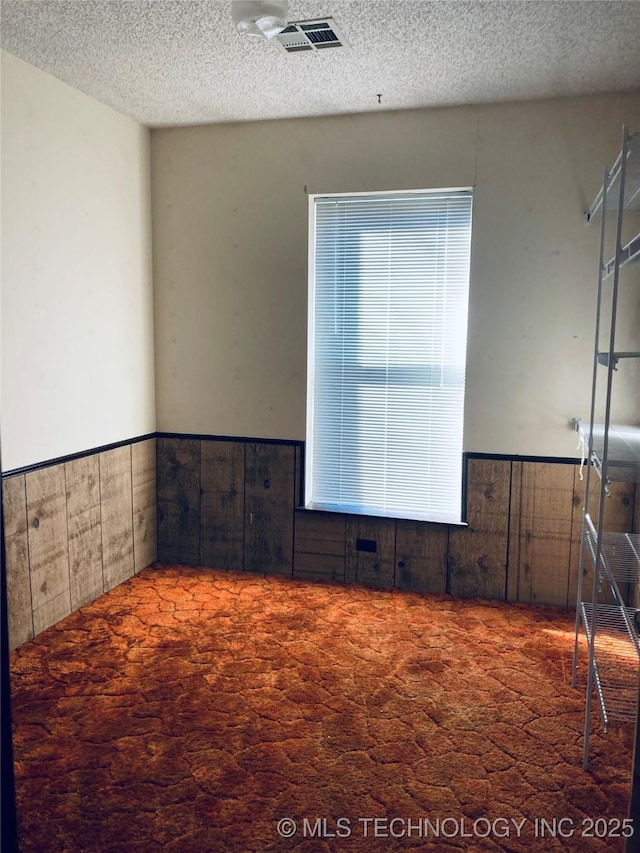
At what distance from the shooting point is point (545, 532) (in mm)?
3652

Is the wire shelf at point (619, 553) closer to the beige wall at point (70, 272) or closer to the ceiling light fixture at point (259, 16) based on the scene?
the ceiling light fixture at point (259, 16)

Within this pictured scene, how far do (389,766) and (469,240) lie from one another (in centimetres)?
262

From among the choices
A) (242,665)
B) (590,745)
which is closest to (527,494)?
(590,745)

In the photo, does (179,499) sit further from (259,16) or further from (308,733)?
(259,16)

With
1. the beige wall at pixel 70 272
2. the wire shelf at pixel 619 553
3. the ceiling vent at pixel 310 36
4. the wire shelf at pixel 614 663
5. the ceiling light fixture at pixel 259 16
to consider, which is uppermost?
the ceiling vent at pixel 310 36

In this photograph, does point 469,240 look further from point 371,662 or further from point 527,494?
point 371,662

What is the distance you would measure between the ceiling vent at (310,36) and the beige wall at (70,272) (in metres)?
1.18

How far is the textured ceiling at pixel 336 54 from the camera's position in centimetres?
254

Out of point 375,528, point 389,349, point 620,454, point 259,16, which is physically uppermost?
point 259,16

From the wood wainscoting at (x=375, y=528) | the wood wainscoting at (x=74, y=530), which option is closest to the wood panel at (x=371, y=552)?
the wood wainscoting at (x=375, y=528)

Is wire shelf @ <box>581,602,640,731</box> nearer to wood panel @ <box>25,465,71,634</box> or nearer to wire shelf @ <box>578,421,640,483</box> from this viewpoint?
wire shelf @ <box>578,421,640,483</box>

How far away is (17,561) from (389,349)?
2.19 m

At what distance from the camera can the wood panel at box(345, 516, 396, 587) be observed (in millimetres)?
3887

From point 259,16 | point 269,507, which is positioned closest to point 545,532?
point 269,507
